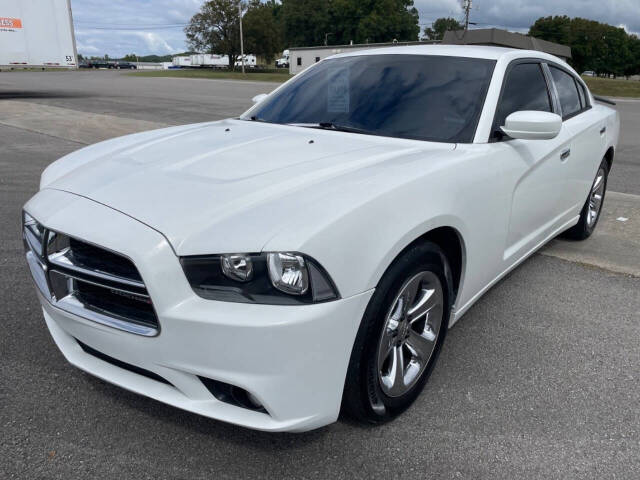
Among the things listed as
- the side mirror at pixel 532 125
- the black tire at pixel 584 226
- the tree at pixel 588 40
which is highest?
the tree at pixel 588 40

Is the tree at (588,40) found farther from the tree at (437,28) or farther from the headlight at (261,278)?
the headlight at (261,278)

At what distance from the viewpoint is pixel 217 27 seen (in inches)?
3253

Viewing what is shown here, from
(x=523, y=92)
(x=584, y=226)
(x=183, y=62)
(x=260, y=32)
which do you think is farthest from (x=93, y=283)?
(x=183, y=62)

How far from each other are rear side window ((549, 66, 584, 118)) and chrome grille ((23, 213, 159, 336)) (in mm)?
3214

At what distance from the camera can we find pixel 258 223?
1.83 m

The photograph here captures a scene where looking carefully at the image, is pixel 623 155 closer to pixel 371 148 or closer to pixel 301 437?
pixel 371 148

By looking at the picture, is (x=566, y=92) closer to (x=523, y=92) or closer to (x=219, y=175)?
(x=523, y=92)

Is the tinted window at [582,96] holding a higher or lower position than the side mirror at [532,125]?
higher

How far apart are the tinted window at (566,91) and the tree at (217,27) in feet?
277

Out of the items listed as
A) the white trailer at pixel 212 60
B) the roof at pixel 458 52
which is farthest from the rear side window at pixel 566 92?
the white trailer at pixel 212 60

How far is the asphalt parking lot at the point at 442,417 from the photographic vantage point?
6.81 feet

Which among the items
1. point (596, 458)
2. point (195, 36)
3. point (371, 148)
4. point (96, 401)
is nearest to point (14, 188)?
point (96, 401)

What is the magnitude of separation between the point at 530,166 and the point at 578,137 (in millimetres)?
1052

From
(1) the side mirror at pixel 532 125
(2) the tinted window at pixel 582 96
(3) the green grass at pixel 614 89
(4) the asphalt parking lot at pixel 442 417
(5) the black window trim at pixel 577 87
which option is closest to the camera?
(4) the asphalt parking lot at pixel 442 417
